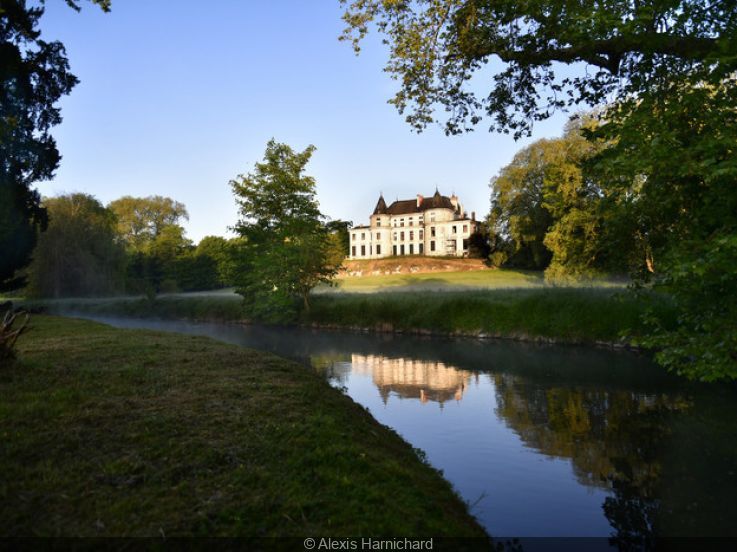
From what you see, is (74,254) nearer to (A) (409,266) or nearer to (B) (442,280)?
(B) (442,280)

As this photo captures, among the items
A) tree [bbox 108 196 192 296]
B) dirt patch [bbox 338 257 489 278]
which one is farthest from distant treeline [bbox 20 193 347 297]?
dirt patch [bbox 338 257 489 278]

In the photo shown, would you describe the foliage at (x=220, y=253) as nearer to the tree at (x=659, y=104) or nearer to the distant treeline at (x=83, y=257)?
Result: the distant treeline at (x=83, y=257)

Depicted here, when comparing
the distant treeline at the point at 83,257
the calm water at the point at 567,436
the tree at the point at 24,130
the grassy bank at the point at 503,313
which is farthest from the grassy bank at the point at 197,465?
the distant treeline at the point at 83,257

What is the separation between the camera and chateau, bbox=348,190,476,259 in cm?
10225

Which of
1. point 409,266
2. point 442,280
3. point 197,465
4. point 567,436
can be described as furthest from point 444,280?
point 197,465

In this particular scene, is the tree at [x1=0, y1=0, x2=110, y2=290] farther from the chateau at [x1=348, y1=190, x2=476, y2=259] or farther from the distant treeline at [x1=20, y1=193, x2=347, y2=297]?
the chateau at [x1=348, y1=190, x2=476, y2=259]

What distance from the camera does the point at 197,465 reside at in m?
5.69

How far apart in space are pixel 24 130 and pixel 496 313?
2629 cm

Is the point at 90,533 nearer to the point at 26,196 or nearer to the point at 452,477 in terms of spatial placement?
the point at 452,477

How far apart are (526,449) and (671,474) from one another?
Answer: 8.49 ft

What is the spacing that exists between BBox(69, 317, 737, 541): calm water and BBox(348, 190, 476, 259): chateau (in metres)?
80.2

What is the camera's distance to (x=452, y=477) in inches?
349

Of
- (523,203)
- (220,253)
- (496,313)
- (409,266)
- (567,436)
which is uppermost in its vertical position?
(523,203)

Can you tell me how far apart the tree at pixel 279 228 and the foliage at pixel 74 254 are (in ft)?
Answer: 71.0
